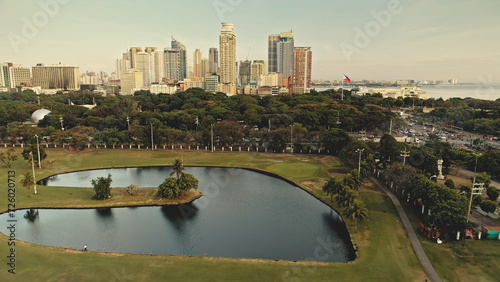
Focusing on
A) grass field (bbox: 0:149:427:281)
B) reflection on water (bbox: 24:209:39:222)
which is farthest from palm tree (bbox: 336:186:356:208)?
reflection on water (bbox: 24:209:39:222)

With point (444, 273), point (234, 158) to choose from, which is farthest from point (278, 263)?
point (234, 158)

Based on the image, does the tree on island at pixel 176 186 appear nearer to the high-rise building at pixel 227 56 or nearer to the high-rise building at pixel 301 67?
the high-rise building at pixel 227 56

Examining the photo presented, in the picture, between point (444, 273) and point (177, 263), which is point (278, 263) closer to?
point (177, 263)

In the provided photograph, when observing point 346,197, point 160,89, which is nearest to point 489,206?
point 346,197

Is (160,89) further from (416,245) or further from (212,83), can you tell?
(416,245)

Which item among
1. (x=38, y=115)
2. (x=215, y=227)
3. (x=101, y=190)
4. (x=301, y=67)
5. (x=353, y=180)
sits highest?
(x=301, y=67)

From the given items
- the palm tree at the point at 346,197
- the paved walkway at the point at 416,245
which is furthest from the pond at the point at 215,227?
the paved walkway at the point at 416,245

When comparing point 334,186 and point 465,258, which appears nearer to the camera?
point 465,258
